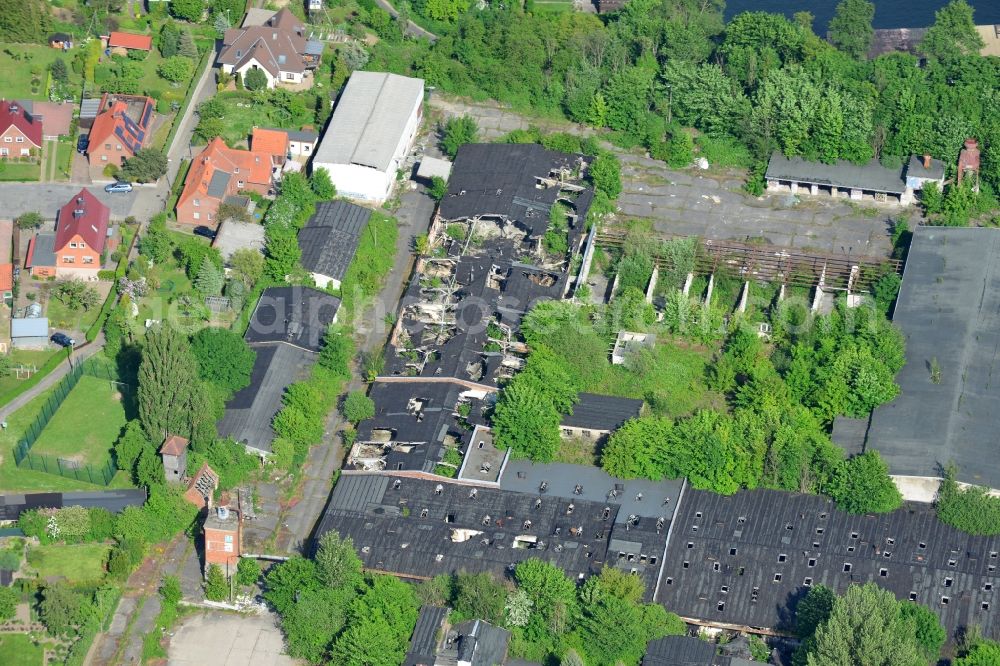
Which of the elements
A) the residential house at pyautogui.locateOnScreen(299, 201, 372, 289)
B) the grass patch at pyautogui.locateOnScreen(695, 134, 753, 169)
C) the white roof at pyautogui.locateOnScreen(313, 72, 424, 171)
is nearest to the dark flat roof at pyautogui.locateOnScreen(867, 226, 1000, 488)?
the grass patch at pyautogui.locateOnScreen(695, 134, 753, 169)

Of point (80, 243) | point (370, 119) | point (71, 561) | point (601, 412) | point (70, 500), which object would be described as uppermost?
point (370, 119)

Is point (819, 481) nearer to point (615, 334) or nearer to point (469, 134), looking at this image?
point (615, 334)

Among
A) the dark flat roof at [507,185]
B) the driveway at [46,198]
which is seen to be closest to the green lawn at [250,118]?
the driveway at [46,198]

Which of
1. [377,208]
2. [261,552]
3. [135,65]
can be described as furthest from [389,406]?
[135,65]

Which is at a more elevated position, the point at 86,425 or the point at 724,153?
the point at 724,153

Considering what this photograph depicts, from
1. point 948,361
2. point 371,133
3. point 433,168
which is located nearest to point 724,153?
point 433,168

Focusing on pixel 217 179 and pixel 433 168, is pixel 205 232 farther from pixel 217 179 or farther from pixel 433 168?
pixel 433 168
